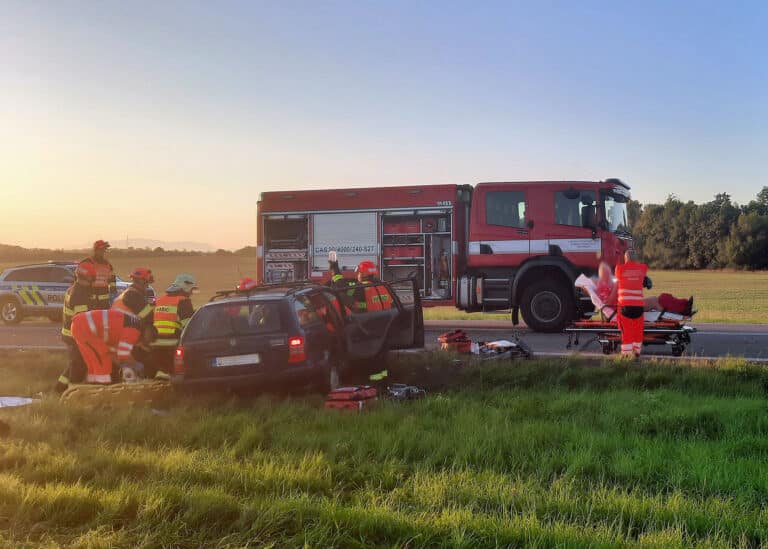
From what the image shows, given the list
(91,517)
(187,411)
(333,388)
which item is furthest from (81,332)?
(91,517)

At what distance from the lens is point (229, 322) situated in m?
7.88

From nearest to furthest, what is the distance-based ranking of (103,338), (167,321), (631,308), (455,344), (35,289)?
(103,338) < (167,321) < (631,308) < (455,344) < (35,289)

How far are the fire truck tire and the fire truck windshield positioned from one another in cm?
154

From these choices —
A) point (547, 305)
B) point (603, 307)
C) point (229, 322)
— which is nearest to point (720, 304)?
point (547, 305)

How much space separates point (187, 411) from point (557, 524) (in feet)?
15.0

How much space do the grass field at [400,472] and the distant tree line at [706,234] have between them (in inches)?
3011

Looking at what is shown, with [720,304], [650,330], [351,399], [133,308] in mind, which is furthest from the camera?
[720,304]

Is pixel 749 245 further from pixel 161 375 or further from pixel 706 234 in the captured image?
pixel 161 375

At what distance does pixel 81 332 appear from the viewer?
8281 millimetres

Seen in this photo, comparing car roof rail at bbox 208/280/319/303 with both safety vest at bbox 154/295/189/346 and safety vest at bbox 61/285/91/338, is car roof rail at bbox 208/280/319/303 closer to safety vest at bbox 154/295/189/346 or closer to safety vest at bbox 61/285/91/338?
safety vest at bbox 154/295/189/346

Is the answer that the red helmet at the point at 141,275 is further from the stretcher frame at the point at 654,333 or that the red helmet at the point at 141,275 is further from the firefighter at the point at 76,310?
the stretcher frame at the point at 654,333

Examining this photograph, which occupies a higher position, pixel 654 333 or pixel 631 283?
pixel 631 283

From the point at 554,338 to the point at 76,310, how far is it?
8317mm

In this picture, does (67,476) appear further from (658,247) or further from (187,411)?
(658,247)
